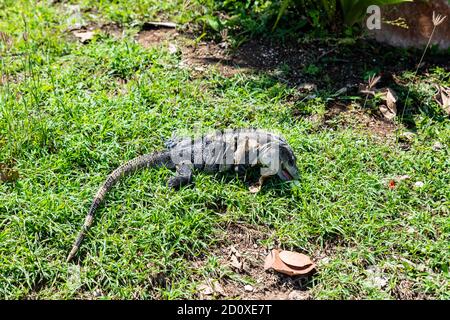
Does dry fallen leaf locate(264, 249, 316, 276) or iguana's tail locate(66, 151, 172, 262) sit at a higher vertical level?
iguana's tail locate(66, 151, 172, 262)

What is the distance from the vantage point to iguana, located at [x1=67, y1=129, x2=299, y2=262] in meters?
4.78

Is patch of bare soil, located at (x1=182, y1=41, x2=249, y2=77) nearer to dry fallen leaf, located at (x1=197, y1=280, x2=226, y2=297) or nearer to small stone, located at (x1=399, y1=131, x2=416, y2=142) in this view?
small stone, located at (x1=399, y1=131, x2=416, y2=142)

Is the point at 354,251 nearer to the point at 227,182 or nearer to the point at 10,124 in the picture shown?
the point at 227,182

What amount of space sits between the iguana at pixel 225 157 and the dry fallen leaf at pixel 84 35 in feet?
7.32

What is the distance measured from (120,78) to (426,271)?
11.1 ft

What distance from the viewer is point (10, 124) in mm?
4973

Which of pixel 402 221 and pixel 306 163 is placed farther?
pixel 306 163

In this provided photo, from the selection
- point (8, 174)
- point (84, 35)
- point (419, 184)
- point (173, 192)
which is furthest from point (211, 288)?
point (84, 35)

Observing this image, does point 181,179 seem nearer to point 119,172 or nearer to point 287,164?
point 119,172

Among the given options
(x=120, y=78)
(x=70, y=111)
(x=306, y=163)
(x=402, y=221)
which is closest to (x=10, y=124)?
(x=70, y=111)

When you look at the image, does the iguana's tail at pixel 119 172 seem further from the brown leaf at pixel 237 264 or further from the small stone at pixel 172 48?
the small stone at pixel 172 48

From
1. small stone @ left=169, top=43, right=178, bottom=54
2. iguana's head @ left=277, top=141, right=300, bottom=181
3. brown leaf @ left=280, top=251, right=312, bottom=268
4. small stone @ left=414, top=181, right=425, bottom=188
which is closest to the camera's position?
brown leaf @ left=280, top=251, right=312, bottom=268

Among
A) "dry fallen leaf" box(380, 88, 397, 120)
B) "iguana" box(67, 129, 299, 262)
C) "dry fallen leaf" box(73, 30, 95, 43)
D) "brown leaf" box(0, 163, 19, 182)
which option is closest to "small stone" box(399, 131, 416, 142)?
"dry fallen leaf" box(380, 88, 397, 120)

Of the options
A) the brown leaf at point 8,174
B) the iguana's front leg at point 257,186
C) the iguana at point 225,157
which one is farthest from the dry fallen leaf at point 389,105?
the brown leaf at point 8,174
